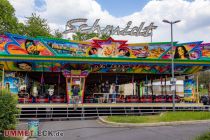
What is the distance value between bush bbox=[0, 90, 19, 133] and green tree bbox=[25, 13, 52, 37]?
4064cm

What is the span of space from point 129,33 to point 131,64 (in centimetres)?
676

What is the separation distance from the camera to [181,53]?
30.2m

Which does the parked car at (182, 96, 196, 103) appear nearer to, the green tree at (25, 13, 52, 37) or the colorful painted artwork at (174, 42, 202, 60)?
the colorful painted artwork at (174, 42, 202, 60)

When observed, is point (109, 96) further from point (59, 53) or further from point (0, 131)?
point (0, 131)

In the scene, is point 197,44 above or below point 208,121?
above

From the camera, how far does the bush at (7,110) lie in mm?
12437

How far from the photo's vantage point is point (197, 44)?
30484mm

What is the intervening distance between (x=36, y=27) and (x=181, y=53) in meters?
30.7

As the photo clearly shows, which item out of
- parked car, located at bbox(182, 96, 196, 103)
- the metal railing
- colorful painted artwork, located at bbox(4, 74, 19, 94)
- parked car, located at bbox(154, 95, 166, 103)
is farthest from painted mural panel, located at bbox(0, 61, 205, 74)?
the metal railing

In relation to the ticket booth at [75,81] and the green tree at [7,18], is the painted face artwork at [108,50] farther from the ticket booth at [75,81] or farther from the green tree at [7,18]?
the green tree at [7,18]

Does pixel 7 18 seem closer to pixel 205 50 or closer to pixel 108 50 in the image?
pixel 108 50

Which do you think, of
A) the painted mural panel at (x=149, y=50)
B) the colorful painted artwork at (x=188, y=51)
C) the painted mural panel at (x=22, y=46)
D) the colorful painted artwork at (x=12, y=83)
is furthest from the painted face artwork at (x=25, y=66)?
the colorful painted artwork at (x=188, y=51)

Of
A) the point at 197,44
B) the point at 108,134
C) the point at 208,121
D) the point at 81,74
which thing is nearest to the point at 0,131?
the point at 108,134

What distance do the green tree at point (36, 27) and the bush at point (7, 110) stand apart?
4064 centimetres
